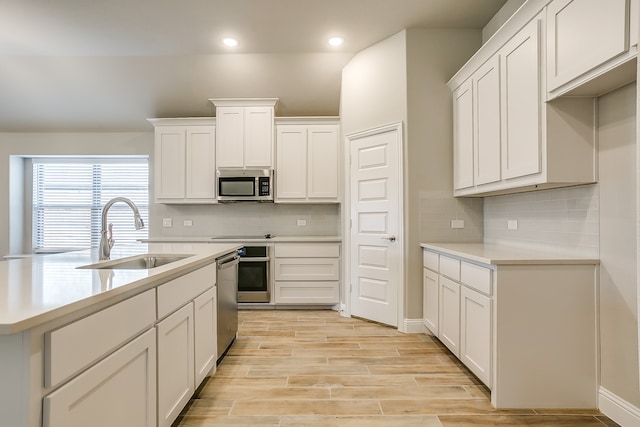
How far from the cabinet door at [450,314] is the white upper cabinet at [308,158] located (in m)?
2.14

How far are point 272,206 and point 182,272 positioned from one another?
10.2ft

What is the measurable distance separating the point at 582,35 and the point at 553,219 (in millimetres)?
1165

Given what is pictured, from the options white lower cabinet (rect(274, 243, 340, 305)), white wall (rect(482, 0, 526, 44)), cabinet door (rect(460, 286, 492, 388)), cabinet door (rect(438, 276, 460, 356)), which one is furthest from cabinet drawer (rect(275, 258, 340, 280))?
white wall (rect(482, 0, 526, 44))

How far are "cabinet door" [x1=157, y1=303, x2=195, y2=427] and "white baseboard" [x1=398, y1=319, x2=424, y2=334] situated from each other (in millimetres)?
2106

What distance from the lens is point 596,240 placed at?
2033mm

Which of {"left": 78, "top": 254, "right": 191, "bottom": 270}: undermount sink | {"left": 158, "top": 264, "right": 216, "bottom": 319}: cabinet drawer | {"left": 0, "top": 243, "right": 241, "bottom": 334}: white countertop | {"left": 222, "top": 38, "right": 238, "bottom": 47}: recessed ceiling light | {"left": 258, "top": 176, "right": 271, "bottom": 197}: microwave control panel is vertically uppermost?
{"left": 222, "top": 38, "right": 238, "bottom": 47}: recessed ceiling light

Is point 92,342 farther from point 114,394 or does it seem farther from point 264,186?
point 264,186

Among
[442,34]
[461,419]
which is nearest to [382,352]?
[461,419]

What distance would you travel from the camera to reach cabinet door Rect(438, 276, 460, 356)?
261cm

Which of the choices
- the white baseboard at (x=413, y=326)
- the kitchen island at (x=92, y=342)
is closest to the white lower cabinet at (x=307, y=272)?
the white baseboard at (x=413, y=326)

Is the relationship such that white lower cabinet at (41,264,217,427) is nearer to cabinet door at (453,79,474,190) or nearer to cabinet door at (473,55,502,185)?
cabinet door at (473,55,502,185)

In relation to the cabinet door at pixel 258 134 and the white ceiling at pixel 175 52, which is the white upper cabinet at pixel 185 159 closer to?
the white ceiling at pixel 175 52

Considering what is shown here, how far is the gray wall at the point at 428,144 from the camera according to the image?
3.47m

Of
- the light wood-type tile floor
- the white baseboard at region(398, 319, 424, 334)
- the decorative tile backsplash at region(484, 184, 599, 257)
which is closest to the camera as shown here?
the light wood-type tile floor
